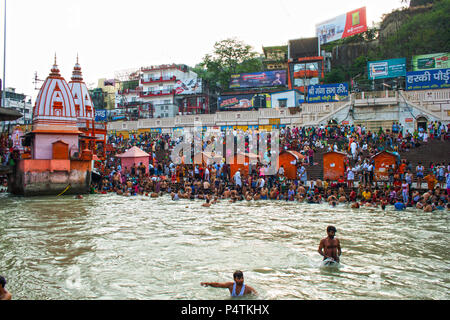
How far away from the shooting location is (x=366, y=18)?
47156mm

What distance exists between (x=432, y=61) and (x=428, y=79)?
609 centimetres

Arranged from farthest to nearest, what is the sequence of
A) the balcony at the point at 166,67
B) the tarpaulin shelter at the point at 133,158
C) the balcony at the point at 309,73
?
the balcony at the point at 166,67 → the balcony at the point at 309,73 → the tarpaulin shelter at the point at 133,158

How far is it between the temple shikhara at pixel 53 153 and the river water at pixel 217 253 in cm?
601

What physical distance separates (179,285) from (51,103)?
64.7ft

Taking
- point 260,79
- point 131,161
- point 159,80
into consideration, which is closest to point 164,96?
point 159,80

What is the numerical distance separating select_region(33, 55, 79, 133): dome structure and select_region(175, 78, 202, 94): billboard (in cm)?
2596

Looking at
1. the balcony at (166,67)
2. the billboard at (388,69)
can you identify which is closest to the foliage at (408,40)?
the billboard at (388,69)

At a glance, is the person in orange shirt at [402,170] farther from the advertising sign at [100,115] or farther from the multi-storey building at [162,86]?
the advertising sign at [100,115]

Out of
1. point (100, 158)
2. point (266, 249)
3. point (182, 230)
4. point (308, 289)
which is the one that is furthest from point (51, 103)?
point (308, 289)

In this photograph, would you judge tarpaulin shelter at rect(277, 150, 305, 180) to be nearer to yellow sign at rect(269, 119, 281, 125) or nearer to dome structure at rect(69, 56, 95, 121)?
yellow sign at rect(269, 119, 281, 125)

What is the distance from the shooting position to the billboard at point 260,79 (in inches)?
1734

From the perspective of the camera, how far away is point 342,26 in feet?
162

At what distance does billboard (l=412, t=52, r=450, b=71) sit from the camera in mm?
34219

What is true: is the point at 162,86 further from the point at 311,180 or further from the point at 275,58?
the point at 311,180
